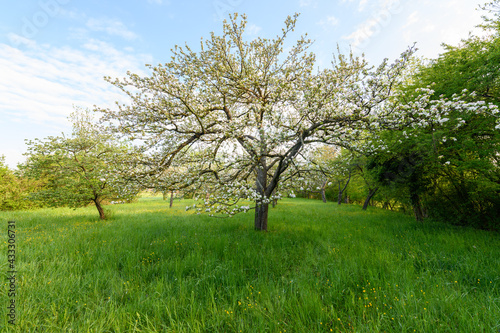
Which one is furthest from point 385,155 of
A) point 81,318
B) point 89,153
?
point 89,153

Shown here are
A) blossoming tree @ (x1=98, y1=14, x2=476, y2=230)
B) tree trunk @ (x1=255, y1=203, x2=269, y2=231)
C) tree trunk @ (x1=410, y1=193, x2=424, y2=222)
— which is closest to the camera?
blossoming tree @ (x1=98, y1=14, x2=476, y2=230)

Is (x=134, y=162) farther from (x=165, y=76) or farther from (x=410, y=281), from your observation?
(x=410, y=281)

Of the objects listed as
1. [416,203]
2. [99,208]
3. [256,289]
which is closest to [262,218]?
[256,289]

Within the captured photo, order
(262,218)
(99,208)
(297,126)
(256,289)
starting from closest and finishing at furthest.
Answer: (256,289) < (297,126) < (262,218) < (99,208)

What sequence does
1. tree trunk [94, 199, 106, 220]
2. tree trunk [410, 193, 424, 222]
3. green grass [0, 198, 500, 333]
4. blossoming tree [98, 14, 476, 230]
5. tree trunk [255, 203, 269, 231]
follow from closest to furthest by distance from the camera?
1. green grass [0, 198, 500, 333]
2. blossoming tree [98, 14, 476, 230]
3. tree trunk [255, 203, 269, 231]
4. tree trunk [410, 193, 424, 222]
5. tree trunk [94, 199, 106, 220]

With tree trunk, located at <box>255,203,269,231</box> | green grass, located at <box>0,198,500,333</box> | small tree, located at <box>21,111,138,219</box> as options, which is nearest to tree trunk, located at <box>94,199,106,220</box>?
small tree, located at <box>21,111,138,219</box>

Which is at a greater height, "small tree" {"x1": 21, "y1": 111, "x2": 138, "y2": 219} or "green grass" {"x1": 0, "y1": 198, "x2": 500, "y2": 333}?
"small tree" {"x1": 21, "y1": 111, "x2": 138, "y2": 219}

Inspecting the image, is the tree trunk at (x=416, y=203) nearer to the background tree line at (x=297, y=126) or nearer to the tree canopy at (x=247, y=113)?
the background tree line at (x=297, y=126)

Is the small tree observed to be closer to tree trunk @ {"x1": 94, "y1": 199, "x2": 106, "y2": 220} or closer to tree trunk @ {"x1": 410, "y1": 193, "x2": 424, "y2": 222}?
tree trunk @ {"x1": 94, "y1": 199, "x2": 106, "y2": 220}

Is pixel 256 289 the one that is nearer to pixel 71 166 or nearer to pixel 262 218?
pixel 262 218

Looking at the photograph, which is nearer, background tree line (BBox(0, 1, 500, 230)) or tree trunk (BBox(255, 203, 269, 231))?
background tree line (BBox(0, 1, 500, 230))

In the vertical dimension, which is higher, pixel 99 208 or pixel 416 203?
pixel 416 203

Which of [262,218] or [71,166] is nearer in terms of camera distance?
[262,218]

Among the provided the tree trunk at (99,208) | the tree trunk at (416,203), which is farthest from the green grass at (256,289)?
the tree trunk at (99,208)
